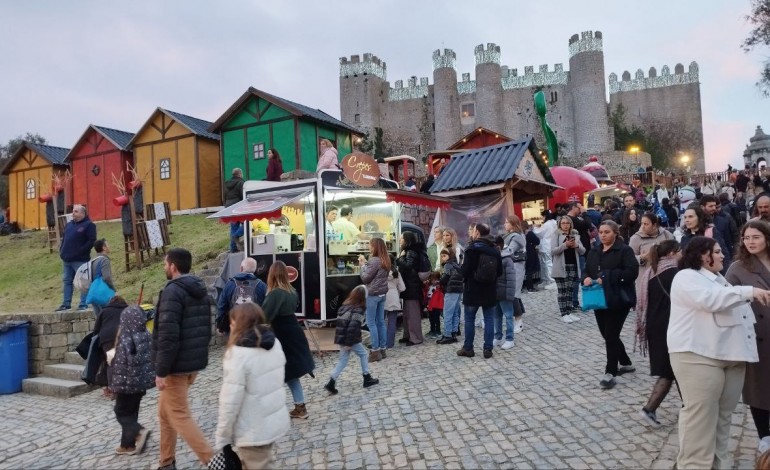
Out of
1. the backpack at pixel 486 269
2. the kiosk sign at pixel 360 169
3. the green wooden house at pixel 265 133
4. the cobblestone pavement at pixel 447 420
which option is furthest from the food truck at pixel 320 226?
→ the green wooden house at pixel 265 133

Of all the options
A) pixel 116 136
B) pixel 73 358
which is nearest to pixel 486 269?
pixel 73 358

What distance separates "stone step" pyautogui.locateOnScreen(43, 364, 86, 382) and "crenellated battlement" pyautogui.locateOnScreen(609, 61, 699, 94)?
63044mm

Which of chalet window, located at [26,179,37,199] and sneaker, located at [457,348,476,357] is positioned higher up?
chalet window, located at [26,179,37,199]

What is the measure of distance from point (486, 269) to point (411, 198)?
305cm

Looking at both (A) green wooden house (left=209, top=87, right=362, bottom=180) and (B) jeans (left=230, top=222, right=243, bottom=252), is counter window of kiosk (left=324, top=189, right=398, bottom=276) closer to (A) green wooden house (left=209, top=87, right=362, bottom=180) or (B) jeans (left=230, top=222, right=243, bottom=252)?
(B) jeans (left=230, top=222, right=243, bottom=252)

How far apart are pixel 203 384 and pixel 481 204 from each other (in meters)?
7.57

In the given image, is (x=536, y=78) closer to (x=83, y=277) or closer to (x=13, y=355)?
(x=83, y=277)

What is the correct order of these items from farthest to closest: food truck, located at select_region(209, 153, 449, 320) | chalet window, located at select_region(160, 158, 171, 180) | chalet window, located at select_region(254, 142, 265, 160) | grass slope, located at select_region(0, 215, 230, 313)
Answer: chalet window, located at select_region(160, 158, 171, 180), chalet window, located at select_region(254, 142, 265, 160), grass slope, located at select_region(0, 215, 230, 313), food truck, located at select_region(209, 153, 449, 320)

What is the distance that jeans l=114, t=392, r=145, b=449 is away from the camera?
5.01 m

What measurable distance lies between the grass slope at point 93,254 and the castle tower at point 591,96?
42256mm

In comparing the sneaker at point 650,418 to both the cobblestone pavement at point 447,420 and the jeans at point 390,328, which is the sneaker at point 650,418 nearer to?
the cobblestone pavement at point 447,420

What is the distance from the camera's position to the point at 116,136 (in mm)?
23844

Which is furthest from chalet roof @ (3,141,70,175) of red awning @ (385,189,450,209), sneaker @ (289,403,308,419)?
sneaker @ (289,403,308,419)

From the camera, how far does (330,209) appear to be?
923 centimetres
